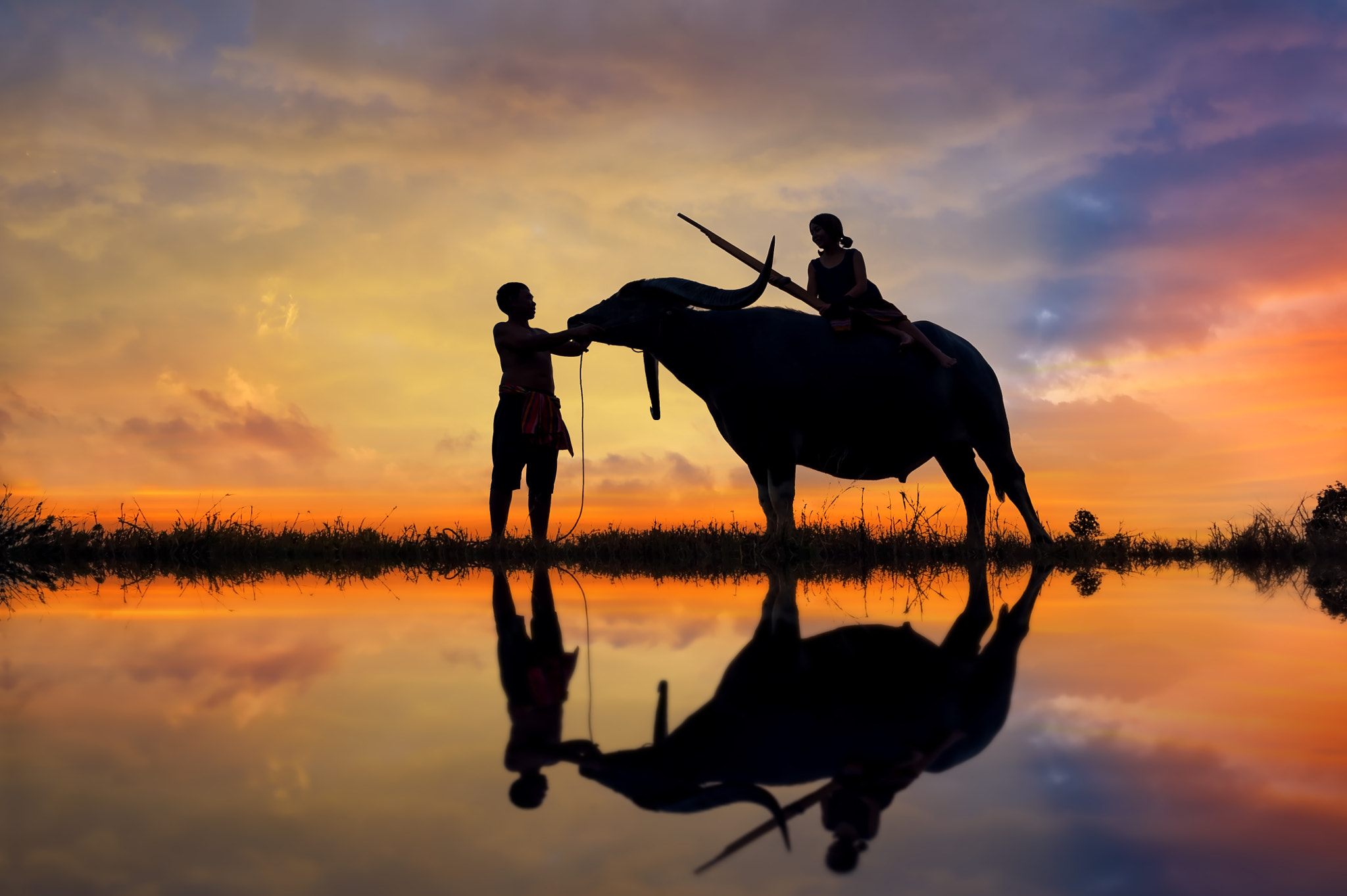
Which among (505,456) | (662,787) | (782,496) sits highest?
(505,456)

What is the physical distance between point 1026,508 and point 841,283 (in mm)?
2806

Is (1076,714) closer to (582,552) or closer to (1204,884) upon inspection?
(1204,884)

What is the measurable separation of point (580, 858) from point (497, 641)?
2.22 metres

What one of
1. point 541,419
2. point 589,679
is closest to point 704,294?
point 541,419

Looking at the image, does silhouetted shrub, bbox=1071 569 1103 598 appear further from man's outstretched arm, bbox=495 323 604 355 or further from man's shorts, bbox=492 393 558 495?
man's shorts, bbox=492 393 558 495

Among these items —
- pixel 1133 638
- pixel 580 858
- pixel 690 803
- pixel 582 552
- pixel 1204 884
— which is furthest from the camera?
pixel 582 552

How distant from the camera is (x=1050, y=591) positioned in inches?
212

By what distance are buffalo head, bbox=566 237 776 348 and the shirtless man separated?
3.22 feet

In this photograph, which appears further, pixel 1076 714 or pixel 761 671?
pixel 761 671

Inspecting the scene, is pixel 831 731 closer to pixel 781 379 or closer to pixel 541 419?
pixel 781 379

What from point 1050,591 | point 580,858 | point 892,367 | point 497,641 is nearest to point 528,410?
point 892,367

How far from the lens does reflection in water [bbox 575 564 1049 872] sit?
1561 mm

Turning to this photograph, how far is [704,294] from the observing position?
26.5 feet

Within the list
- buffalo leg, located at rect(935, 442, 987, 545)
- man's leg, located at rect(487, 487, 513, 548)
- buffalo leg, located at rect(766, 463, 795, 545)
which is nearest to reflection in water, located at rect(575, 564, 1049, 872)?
buffalo leg, located at rect(766, 463, 795, 545)
